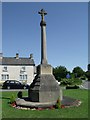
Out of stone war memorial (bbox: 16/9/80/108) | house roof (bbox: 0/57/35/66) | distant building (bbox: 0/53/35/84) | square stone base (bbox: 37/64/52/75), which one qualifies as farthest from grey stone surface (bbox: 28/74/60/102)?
house roof (bbox: 0/57/35/66)

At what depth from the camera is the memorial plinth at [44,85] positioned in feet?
51.0

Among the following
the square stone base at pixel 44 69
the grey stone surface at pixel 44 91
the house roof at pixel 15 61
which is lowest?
the grey stone surface at pixel 44 91

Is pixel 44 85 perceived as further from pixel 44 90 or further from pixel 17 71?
pixel 17 71

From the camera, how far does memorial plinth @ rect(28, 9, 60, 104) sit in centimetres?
1555

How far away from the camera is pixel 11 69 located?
51969 mm

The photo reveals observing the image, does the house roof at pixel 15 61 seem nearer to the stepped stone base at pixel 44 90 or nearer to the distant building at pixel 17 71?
the distant building at pixel 17 71

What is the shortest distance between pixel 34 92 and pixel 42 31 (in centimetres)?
458

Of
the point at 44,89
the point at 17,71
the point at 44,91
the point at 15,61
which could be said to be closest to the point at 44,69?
the point at 44,89

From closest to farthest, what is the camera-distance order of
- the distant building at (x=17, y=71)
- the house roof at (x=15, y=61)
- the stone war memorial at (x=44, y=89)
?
the stone war memorial at (x=44, y=89), the distant building at (x=17, y=71), the house roof at (x=15, y=61)

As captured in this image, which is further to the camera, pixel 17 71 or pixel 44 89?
pixel 17 71

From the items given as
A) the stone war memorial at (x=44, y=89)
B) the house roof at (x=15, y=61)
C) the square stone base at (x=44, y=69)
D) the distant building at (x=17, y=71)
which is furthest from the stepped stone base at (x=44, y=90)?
the house roof at (x=15, y=61)

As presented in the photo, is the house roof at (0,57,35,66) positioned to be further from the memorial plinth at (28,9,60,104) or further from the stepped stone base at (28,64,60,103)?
the stepped stone base at (28,64,60,103)

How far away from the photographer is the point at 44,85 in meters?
15.8

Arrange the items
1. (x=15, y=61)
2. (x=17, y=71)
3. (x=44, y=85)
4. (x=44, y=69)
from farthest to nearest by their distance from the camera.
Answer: (x=15, y=61)
(x=17, y=71)
(x=44, y=69)
(x=44, y=85)
